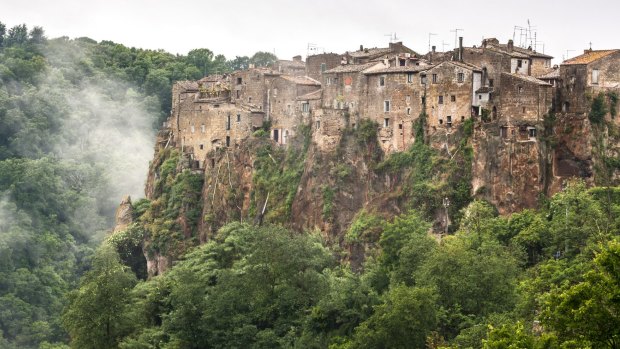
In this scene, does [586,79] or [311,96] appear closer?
[586,79]

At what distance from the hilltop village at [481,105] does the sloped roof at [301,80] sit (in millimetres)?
100

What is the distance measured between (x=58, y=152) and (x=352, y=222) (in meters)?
67.4

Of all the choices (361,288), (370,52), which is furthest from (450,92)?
(361,288)

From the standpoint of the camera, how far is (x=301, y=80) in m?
96.6

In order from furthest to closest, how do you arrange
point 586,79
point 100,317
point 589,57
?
point 589,57 → point 100,317 → point 586,79

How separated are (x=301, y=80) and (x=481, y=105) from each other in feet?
68.5

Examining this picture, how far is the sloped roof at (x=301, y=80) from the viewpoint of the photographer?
95.5 m

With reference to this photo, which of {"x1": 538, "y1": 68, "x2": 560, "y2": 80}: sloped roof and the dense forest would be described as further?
{"x1": 538, "y1": 68, "x2": 560, "y2": 80}: sloped roof

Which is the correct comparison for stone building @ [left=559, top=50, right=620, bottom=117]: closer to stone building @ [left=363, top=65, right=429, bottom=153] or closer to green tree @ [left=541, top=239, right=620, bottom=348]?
stone building @ [left=363, top=65, right=429, bottom=153]

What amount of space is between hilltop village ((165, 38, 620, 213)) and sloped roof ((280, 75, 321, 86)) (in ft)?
0.33

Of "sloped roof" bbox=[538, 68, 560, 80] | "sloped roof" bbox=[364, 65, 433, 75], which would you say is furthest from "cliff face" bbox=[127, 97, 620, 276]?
"sloped roof" bbox=[364, 65, 433, 75]

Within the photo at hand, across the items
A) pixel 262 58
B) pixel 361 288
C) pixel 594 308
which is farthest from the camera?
pixel 262 58

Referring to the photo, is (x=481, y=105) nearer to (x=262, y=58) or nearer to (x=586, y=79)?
(x=586, y=79)

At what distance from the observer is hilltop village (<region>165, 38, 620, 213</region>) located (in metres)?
77.2
